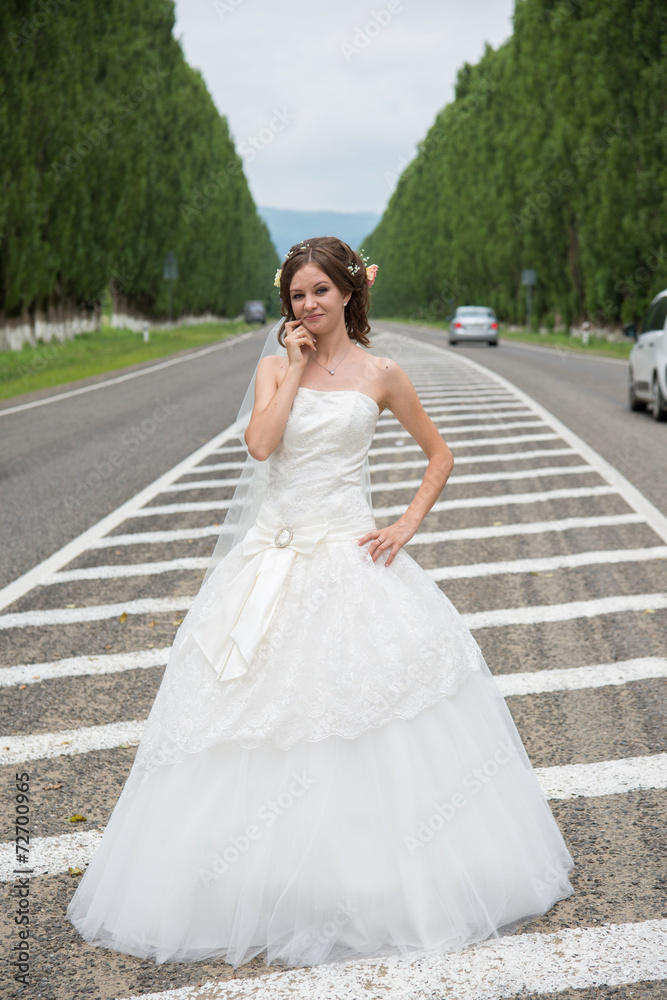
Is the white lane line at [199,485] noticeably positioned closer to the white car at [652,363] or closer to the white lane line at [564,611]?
the white lane line at [564,611]

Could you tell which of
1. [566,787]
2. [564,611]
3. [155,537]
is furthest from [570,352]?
[566,787]

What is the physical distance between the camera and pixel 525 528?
7934mm

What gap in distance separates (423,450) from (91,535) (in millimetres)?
5323

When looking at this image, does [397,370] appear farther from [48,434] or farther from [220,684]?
[48,434]

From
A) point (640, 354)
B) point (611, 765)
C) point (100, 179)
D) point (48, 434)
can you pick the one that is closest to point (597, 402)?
point (640, 354)

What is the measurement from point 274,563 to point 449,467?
2.17ft

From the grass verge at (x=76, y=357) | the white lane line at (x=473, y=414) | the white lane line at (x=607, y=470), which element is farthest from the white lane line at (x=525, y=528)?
the grass verge at (x=76, y=357)

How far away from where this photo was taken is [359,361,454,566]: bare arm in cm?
310

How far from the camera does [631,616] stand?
5.71m

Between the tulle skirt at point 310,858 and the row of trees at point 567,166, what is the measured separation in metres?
27.5

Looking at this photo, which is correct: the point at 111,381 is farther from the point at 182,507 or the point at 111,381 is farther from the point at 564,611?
the point at 564,611

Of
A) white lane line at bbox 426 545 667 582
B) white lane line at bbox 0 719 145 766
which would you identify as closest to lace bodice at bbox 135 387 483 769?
white lane line at bbox 0 719 145 766

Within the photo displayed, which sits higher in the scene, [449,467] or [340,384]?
[340,384]

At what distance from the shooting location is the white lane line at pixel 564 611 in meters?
5.70
